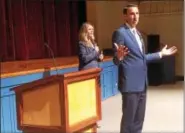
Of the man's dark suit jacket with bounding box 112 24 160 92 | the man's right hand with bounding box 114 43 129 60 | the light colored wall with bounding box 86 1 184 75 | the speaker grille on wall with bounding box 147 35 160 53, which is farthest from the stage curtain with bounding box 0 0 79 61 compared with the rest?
the man's right hand with bounding box 114 43 129 60

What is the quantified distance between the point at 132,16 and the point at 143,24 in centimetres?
498

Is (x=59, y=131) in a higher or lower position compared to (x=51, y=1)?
lower

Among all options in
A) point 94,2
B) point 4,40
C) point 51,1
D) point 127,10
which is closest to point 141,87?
point 127,10

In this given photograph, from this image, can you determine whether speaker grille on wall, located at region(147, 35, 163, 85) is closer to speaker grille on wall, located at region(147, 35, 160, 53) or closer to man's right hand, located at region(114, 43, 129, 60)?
speaker grille on wall, located at region(147, 35, 160, 53)

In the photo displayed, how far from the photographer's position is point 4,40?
495 cm

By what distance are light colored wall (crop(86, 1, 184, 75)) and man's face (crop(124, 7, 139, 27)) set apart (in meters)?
4.23

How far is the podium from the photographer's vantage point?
1.71 meters

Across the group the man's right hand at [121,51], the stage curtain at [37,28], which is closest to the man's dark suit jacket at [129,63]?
the man's right hand at [121,51]

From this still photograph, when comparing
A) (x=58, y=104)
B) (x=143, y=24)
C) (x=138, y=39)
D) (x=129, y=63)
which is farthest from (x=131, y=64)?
(x=143, y=24)

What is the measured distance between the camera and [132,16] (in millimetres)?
2314

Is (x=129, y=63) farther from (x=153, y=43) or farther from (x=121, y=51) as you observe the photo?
(x=153, y=43)

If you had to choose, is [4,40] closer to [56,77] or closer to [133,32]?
[133,32]

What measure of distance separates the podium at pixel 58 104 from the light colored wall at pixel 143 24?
15.8 feet

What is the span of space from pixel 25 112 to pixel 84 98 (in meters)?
0.33
